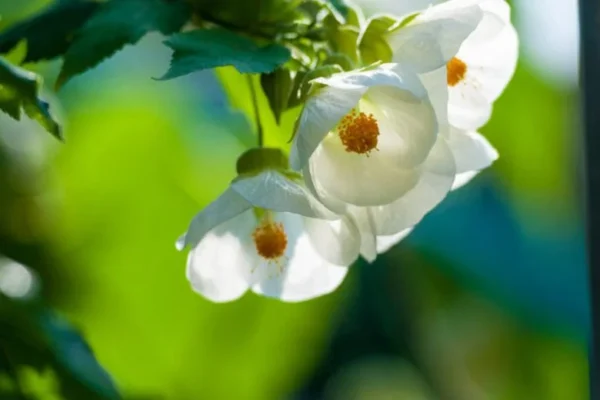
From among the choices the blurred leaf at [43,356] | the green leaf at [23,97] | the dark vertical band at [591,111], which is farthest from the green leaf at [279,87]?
the dark vertical band at [591,111]

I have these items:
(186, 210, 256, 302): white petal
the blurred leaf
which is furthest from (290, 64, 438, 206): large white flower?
the blurred leaf

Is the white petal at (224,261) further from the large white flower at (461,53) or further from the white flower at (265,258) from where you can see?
the large white flower at (461,53)

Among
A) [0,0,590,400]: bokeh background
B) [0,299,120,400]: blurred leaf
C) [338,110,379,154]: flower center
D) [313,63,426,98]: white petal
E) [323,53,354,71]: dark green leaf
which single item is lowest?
[0,0,590,400]: bokeh background

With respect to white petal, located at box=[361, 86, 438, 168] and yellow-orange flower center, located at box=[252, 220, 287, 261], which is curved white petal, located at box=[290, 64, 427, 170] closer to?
white petal, located at box=[361, 86, 438, 168]

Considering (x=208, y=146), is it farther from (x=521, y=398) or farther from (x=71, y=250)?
(x=521, y=398)

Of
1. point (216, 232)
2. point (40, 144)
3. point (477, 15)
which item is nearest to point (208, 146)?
point (40, 144)

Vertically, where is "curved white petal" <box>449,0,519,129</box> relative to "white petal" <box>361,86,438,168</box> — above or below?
below

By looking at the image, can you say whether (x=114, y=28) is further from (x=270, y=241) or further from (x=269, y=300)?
(x=269, y=300)
